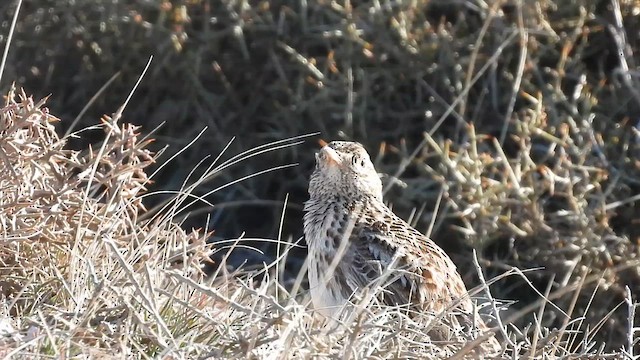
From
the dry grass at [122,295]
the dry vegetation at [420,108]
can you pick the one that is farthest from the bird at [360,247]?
the dry grass at [122,295]

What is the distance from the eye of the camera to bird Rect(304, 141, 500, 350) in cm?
469

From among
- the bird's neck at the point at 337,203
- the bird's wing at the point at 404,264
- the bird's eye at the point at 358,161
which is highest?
the bird's eye at the point at 358,161

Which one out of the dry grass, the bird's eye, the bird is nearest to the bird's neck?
the bird

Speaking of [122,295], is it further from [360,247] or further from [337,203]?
[337,203]

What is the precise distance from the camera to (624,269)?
21.3 ft

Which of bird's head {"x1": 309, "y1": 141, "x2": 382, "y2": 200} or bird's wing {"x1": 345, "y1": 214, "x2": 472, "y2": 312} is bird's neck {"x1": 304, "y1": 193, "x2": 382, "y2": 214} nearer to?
bird's head {"x1": 309, "y1": 141, "x2": 382, "y2": 200}

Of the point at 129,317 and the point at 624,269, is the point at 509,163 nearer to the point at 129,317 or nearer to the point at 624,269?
the point at 624,269

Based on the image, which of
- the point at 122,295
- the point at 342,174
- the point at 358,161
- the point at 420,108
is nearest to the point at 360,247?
the point at 342,174

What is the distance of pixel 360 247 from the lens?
4.94 meters

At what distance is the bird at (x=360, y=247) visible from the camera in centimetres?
469

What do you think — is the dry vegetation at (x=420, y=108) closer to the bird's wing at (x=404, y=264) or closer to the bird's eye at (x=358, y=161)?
the bird's eye at (x=358, y=161)

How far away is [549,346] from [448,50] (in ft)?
12.3

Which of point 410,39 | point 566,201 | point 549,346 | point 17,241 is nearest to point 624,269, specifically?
point 566,201

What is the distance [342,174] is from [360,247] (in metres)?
0.49
